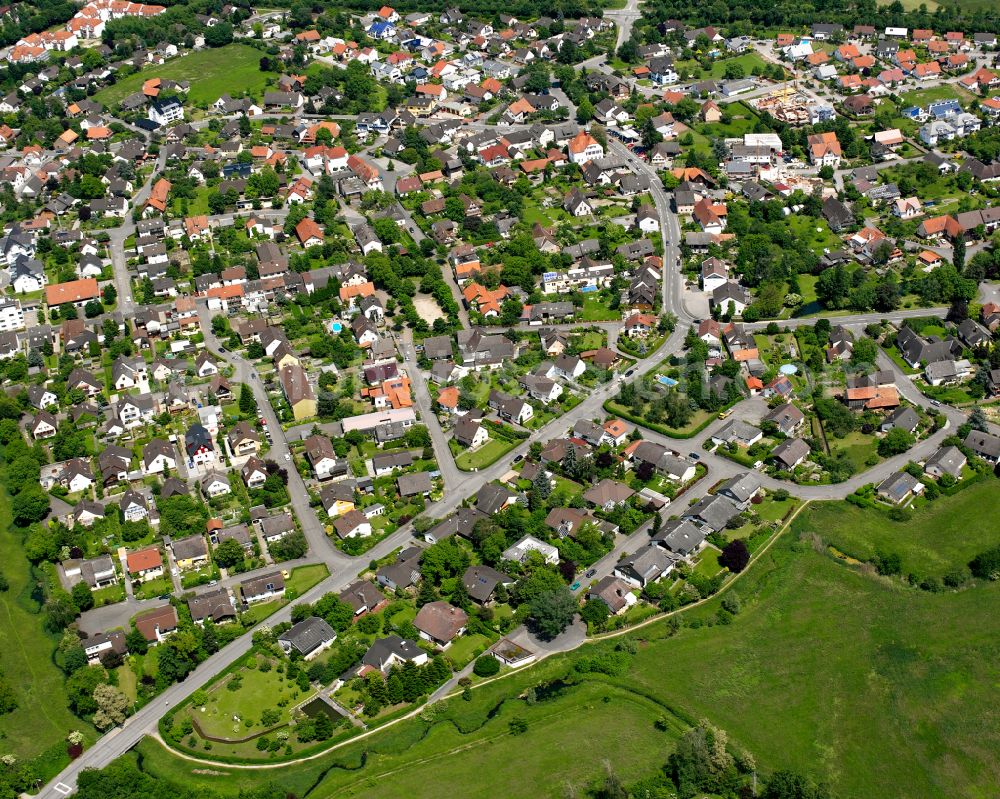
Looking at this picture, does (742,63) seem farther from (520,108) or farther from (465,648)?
(465,648)

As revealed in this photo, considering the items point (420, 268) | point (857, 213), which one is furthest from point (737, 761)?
point (857, 213)

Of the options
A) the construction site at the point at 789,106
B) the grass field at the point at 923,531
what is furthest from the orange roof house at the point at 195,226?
the grass field at the point at 923,531

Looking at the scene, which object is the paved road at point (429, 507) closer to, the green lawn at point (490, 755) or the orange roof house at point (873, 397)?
the orange roof house at point (873, 397)

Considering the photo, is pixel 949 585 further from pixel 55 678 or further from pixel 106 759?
pixel 55 678

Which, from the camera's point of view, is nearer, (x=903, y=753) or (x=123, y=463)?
(x=903, y=753)

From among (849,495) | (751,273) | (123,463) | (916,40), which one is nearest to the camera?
(849,495)

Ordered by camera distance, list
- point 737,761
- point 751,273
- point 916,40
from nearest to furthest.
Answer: point 737,761, point 751,273, point 916,40
